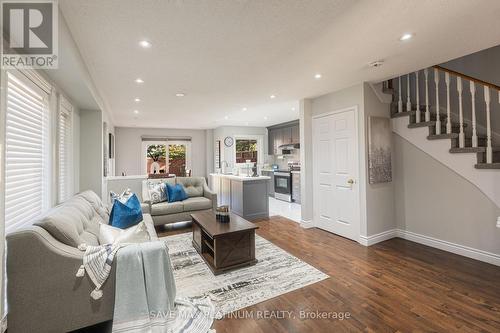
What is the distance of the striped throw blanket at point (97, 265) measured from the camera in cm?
155

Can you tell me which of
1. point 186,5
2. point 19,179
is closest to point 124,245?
point 19,179

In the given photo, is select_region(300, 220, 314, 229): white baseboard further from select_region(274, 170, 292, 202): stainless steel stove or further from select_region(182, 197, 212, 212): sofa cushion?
select_region(274, 170, 292, 202): stainless steel stove

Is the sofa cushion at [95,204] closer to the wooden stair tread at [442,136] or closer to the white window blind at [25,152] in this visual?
the white window blind at [25,152]

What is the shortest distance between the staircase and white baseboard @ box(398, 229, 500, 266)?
42.1 inches

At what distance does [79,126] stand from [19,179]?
1.91 m

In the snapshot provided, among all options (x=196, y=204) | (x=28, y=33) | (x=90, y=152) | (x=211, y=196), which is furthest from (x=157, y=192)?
(x=28, y=33)

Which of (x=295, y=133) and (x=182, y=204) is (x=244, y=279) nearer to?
(x=182, y=204)

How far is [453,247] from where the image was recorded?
3072 mm

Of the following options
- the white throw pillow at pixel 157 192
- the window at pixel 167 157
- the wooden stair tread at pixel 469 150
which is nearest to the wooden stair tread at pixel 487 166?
the wooden stair tread at pixel 469 150

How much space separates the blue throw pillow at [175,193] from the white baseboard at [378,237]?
128 inches

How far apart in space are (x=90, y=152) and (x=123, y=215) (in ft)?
5.42

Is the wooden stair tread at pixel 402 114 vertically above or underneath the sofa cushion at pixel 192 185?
above

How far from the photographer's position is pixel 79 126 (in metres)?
3.54

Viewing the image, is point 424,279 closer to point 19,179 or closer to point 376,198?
point 376,198
